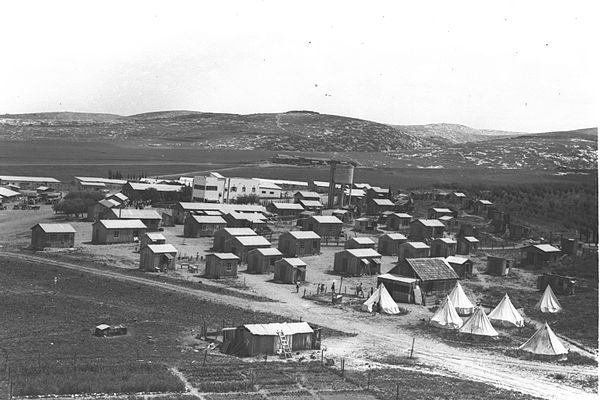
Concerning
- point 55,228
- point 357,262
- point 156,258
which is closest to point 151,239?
point 55,228

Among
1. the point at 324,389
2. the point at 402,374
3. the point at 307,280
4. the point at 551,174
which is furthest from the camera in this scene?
the point at 551,174

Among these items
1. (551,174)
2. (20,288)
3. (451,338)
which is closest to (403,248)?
(451,338)

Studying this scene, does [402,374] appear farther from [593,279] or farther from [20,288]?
[593,279]

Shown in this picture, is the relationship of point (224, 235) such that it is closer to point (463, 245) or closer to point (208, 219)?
point (208, 219)

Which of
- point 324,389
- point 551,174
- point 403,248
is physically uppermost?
point 551,174

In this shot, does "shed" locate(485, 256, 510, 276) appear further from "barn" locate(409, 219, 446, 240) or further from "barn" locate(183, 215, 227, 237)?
"barn" locate(183, 215, 227, 237)

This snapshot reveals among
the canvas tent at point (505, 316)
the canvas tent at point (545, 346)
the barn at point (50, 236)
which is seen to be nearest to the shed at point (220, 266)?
the barn at point (50, 236)
